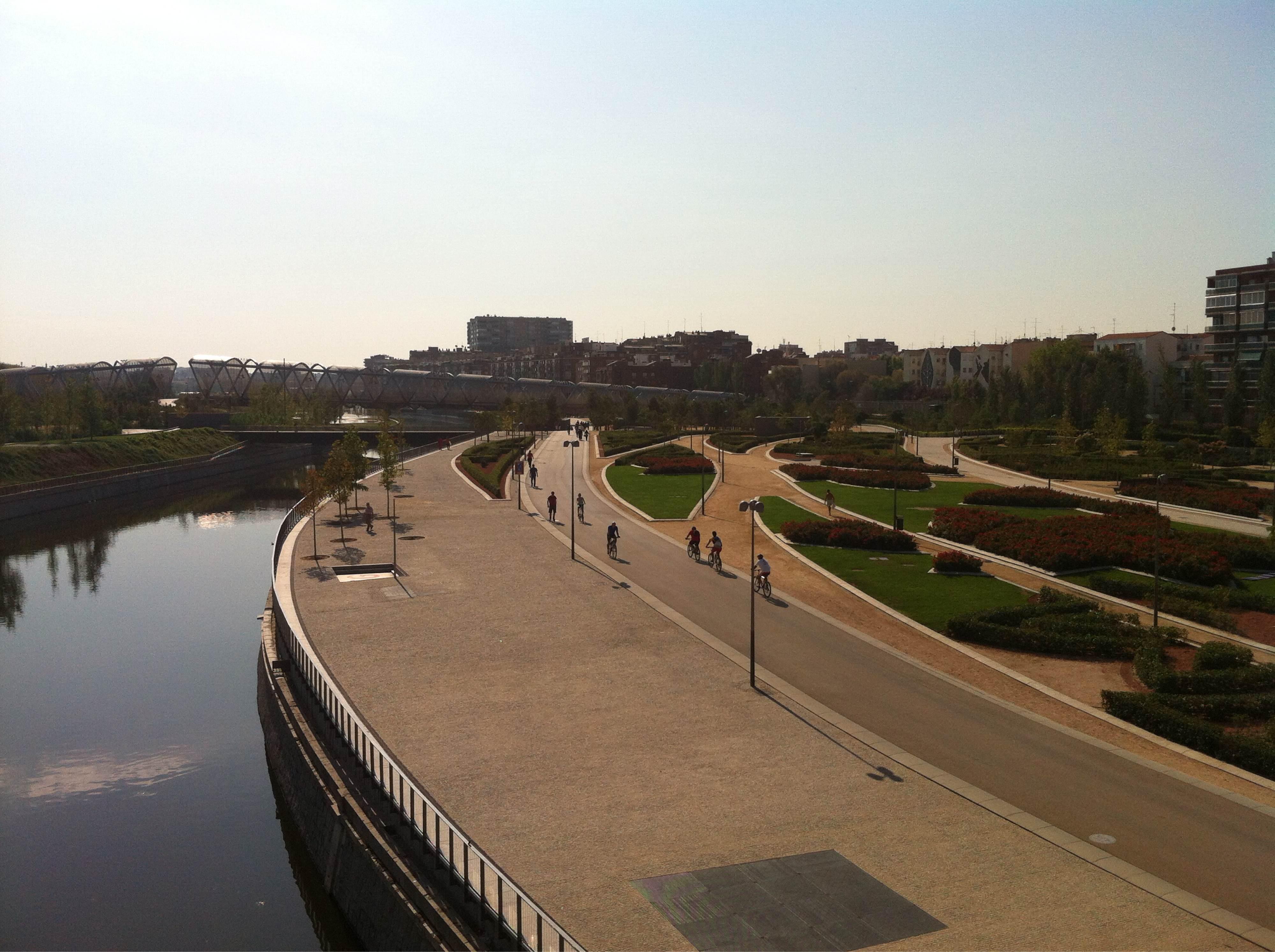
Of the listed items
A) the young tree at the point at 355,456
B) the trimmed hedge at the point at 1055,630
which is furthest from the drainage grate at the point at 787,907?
the young tree at the point at 355,456

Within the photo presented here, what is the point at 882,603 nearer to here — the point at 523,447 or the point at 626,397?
the point at 523,447

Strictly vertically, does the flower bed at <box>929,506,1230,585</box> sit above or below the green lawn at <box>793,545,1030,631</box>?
above

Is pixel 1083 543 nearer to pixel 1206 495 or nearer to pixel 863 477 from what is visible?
pixel 1206 495

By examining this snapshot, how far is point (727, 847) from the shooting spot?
1341 cm

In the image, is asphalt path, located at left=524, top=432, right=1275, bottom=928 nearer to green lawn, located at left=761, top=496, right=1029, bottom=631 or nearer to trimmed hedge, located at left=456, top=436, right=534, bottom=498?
green lawn, located at left=761, top=496, right=1029, bottom=631

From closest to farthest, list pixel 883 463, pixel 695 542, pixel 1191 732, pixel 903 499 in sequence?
pixel 1191 732 → pixel 695 542 → pixel 903 499 → pixel 883 463

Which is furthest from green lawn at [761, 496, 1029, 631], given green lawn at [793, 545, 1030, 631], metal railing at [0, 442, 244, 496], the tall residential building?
the tall residential building

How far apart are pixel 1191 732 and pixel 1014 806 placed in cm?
505

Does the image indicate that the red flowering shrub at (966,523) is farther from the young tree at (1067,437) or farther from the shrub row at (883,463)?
the young tree at (1067,437)

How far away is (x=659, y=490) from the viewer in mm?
54031

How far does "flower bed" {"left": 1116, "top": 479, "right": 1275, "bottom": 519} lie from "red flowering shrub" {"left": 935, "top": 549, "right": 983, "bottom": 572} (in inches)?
430

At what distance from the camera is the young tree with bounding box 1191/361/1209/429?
91188 mm

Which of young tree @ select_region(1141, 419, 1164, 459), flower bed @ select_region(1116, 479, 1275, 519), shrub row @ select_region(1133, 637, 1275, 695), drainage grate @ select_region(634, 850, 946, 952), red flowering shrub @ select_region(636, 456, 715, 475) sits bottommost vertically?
drainage grate @ select_region(634, 850, 946, 952)

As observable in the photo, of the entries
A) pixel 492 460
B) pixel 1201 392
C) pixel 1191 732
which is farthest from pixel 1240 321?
pixel 1191 732
